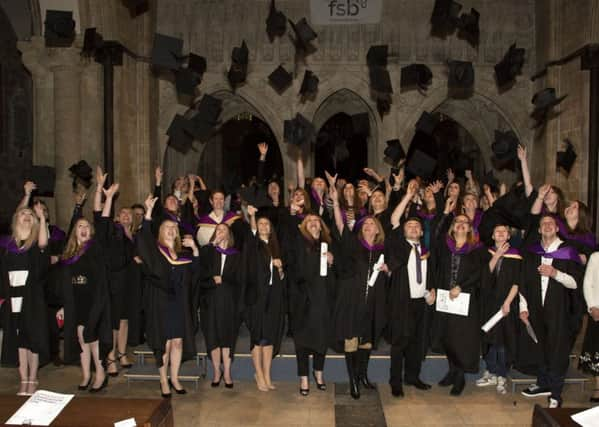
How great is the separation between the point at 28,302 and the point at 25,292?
98 mm

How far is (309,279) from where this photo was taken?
4.81 metres

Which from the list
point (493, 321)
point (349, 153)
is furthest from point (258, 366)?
point (349, 153)

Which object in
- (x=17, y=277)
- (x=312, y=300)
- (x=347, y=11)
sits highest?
(x=347, y=11)

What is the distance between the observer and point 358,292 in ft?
15.7

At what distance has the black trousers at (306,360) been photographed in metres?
4.84

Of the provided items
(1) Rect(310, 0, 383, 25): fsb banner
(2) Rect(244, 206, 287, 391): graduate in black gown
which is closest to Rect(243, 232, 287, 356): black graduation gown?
(2) Rect(244, 206, 287, 391): graduate in black gown

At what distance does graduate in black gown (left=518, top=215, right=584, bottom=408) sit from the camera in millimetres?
4484

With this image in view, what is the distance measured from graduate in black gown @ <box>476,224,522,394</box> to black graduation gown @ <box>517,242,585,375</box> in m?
0.08

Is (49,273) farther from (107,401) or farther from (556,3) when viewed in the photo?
(556,3)

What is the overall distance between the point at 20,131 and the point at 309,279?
35.8 feet

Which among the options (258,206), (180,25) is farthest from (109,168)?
(258,206)

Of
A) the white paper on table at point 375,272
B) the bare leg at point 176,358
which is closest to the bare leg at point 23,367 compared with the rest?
the bare leg at point 176,358

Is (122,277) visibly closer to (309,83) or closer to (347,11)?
(309,83)

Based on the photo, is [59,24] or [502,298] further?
[59,24]
